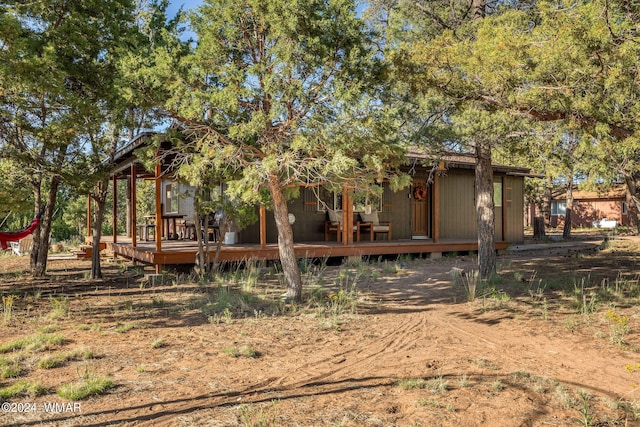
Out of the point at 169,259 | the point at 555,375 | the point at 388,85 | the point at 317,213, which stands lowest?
the point at 555,375

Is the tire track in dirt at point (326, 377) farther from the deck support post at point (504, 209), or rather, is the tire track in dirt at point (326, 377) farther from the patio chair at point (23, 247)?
the patio chair at point (23, 247)

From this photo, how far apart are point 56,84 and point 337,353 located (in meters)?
5.18

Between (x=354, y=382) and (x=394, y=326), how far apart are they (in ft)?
6.26

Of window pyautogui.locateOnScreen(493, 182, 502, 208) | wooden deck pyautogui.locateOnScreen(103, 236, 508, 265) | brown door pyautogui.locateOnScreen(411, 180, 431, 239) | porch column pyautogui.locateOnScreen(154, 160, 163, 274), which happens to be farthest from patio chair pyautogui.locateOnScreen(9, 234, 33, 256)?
window pyautogui.locateOnScreen(493, 182, 502, 208)

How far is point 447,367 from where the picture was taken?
4.43 m

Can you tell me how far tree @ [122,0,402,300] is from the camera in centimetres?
538

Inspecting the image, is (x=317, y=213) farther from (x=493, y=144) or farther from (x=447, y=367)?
(x=447, y=367)

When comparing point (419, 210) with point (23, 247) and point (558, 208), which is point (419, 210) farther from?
point (558, 208)

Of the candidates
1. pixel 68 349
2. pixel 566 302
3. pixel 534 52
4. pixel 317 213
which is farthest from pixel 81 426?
pixel 317 213

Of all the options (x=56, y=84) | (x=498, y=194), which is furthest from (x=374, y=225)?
(x=56, y=84)

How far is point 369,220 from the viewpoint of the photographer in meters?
13.8

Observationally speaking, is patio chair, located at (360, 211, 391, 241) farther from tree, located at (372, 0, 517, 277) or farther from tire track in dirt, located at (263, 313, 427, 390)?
tire track in dirt, located at (263, 313, 427, 390)

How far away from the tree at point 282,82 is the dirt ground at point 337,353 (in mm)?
1789

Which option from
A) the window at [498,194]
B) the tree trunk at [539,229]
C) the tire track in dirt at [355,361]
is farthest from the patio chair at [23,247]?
the tree trunk at [539,229]
